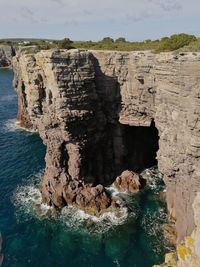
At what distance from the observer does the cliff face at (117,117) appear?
34.1m

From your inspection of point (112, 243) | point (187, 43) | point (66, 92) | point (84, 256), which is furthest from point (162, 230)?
point (187, 43)

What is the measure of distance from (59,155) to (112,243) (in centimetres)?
1488

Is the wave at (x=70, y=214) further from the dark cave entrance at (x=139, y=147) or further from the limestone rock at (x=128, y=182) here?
the dark cave entrance at (x=139, y=147)

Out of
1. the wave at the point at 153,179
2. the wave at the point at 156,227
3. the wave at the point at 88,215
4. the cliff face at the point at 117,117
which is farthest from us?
the wave at the point at 153,179

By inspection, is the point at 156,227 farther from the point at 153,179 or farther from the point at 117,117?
the point at 117,117

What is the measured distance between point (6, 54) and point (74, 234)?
163 m

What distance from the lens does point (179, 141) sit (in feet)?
116

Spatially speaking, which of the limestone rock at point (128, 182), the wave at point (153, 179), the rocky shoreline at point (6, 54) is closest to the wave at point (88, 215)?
the wave at point (153, 179)

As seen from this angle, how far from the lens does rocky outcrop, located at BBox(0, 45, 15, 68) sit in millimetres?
183375

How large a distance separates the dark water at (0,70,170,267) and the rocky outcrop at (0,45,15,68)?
14280 cm

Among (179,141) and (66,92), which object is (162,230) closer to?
(179,141)

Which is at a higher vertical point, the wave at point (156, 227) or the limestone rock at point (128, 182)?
the limestone rock at point (128, 182)

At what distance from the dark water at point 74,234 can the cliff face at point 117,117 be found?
3517 millimetres

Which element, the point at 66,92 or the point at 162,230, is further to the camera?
the point at 66,92
